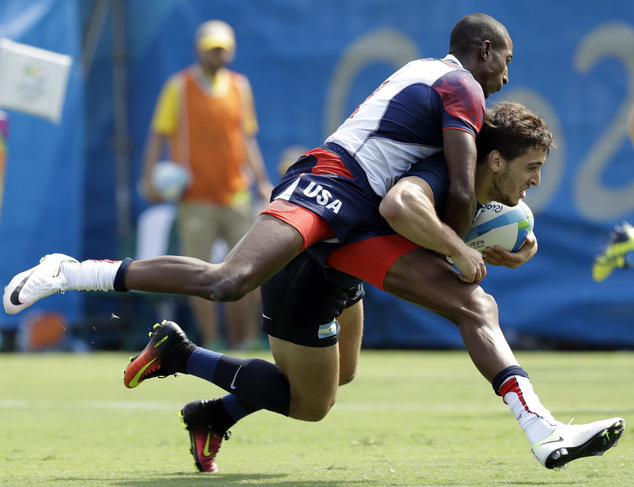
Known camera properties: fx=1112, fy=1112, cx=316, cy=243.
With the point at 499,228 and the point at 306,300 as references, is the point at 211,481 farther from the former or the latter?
the point at 499,228

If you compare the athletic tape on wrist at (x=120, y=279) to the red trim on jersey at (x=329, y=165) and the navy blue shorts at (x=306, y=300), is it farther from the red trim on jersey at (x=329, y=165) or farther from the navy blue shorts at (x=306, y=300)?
the red trim on jersey at (x=329, y=165)

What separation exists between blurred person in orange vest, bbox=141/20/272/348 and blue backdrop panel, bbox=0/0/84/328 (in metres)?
1.27

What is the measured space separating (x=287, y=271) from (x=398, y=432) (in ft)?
5.68

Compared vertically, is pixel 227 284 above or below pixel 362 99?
below

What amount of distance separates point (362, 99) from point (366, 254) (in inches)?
326

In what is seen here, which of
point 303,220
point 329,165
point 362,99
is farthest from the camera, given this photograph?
point 362,99

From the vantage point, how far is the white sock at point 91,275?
460cm

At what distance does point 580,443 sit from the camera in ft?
13.3

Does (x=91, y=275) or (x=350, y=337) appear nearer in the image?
(x=91, y=275)

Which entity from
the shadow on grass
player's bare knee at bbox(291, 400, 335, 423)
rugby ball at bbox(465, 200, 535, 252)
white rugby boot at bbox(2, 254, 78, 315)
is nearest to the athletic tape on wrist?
white rugby boot at bbox(2, 254, 78, 315)

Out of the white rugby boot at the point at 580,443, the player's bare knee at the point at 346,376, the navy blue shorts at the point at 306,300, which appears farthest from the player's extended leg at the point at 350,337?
the white rugby boot at the point at 580,443

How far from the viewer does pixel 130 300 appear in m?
13.6

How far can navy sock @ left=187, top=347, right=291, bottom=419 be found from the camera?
5.02 metres

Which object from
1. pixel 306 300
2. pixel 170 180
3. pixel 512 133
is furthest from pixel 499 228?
pixel 170 180
